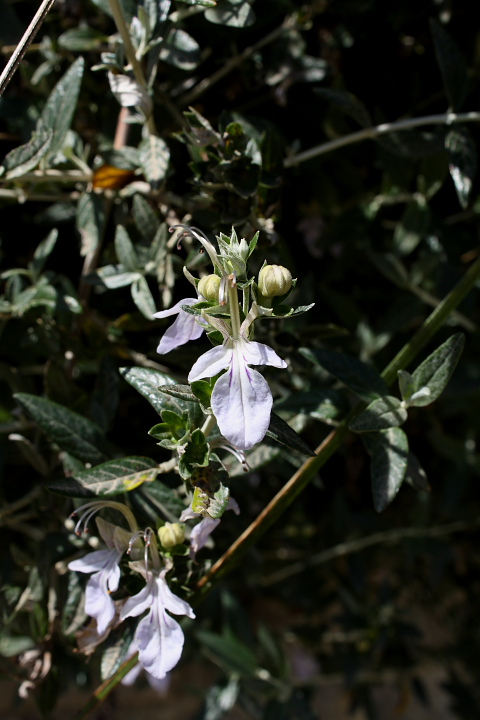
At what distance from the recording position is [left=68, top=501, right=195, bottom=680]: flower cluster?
602mm

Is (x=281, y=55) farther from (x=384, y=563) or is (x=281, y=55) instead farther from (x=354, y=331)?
(x=384, y=563)

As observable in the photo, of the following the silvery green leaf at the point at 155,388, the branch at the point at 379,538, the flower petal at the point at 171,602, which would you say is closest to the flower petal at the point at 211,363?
the silvery green leaf at the point at 155,388

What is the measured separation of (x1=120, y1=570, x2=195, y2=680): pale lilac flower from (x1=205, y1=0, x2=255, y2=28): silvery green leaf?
1.93 ft

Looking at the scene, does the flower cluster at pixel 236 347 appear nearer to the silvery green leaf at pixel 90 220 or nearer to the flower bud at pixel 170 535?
the flower bud at pixel 170 535

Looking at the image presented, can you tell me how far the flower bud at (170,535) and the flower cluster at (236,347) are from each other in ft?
0.63

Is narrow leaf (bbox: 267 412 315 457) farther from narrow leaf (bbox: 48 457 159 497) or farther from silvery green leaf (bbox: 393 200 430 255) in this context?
silvery green leaf (bbox: 393 200 430 255)

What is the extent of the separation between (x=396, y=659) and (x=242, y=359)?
111 centimetres

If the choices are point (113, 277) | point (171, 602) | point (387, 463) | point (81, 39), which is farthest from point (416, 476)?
point (81, 39)

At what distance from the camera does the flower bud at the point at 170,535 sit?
0.66 m

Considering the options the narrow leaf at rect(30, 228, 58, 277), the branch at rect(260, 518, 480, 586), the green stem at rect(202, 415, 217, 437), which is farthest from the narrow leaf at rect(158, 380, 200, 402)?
the branch at rect(260, 518, 480, 586)

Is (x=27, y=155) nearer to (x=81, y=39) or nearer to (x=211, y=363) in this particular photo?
(x=81, y=39)

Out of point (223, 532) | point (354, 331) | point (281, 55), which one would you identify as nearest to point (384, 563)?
point (223, 532)

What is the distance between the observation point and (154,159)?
2.56 feet

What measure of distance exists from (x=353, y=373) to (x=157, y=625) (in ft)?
1.03
